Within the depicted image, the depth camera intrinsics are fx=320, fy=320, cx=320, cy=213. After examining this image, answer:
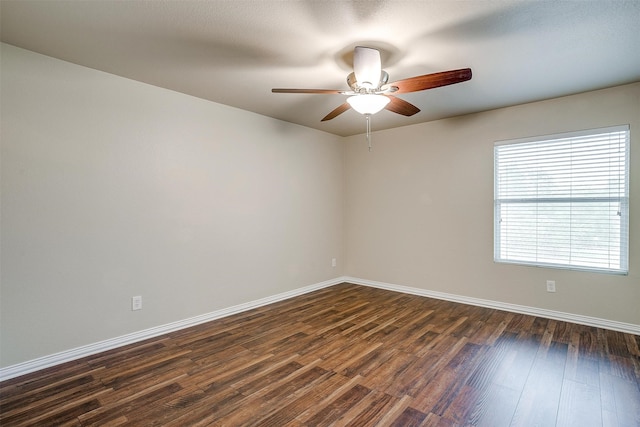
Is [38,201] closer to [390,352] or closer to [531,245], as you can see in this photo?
[390,352]

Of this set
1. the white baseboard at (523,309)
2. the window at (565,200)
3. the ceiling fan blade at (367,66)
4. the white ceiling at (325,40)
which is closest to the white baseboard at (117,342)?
the white baseboard at (523,309)

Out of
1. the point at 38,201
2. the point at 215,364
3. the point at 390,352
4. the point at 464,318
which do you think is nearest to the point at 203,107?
the point at 38,201

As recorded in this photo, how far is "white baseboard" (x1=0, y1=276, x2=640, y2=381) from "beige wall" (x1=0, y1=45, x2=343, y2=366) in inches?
2.4

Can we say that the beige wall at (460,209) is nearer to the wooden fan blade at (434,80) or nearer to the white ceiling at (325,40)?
the white ceiling at (325,40)

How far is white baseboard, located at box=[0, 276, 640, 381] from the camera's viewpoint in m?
2.44

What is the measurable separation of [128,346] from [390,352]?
2.30 meters

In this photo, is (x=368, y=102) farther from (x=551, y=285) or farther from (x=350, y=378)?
(x=551, y=285)

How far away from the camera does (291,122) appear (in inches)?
172

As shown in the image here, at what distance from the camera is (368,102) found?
2.32 metres

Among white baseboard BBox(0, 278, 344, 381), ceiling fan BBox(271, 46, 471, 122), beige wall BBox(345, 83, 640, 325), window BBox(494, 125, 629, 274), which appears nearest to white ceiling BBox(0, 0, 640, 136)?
ceiling fan BBox(271, 46, 471, 122)

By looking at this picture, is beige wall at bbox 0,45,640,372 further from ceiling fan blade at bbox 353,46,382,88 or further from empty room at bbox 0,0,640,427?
ceiling fan blade at bbox 353,46,382,88

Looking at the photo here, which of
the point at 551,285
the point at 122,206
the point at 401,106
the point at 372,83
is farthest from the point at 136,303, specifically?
the point at 551,285

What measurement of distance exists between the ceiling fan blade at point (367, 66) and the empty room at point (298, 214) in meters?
0.02

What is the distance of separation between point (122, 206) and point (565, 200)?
444cm
